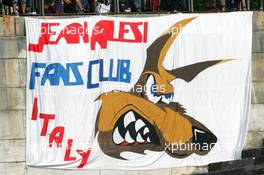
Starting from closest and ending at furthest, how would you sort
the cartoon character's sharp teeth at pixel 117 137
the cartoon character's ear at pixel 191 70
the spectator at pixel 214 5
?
the cartoon character's sharp teeth at pixel 117 137 < the cartoon character's ear at pixel 191 70 < the spectator at pixel 214 5

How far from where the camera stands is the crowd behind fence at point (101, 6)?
14773mm

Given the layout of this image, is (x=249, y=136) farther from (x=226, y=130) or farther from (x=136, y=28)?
(x=136, y=28)

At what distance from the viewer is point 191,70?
1515 cm

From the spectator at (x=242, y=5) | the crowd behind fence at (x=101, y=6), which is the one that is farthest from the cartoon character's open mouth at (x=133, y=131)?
the spectator at (x=242, y=5)

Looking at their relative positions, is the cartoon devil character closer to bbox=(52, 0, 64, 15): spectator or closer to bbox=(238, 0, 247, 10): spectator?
bbox=(238, 0, 247, 10): spectator

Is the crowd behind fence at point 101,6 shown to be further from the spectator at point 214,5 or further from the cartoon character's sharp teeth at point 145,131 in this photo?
the cartoon character's sharp teeth at point 145,131

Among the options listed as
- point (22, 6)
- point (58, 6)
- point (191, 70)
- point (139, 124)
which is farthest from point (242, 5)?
point (22, 6)

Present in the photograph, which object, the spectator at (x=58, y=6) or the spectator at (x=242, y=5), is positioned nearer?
the spectator at (x=58, y=6)

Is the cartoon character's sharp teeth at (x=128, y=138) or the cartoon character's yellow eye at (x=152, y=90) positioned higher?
the cartoon character's yellow eye at (x=152, y=90)

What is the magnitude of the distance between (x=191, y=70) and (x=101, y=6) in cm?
233

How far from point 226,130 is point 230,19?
2377 millimetres

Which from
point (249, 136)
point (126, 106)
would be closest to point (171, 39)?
point (126, 106)

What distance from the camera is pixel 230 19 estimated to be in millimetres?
15305

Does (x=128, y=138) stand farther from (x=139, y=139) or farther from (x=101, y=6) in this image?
(x=101, y=6)
